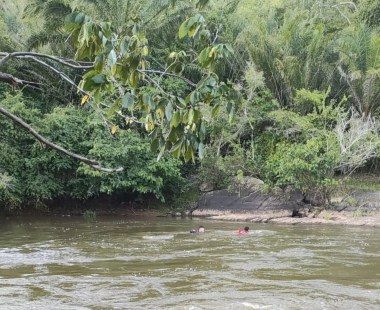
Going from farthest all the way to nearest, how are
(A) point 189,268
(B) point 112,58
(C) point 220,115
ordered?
(C) point 220,115
(A) point 189,268
(B) point 112,58

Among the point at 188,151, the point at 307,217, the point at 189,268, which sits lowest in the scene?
the point at 189,268

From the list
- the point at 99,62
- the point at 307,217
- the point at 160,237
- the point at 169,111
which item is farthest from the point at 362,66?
the point at 99,62

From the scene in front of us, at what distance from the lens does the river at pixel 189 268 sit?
809cm

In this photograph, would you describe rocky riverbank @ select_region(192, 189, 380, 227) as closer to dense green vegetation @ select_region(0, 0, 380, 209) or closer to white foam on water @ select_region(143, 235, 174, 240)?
dense green vegetation @ select_region(0, 0, 380, 209)

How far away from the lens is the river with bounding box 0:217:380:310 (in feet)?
26.6

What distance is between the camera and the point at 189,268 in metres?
10.5

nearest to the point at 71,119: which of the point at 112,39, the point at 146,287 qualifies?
the point at 146,287

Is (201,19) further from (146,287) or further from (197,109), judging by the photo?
(146,287)

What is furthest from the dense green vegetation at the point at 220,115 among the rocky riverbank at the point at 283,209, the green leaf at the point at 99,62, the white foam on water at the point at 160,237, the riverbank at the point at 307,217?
the green leaf at the point at 99,62

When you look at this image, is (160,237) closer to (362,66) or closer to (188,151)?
(362,66)

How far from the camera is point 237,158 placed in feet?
67.2

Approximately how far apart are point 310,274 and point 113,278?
348 cm

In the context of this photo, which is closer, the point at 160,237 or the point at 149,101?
the point at 149,101

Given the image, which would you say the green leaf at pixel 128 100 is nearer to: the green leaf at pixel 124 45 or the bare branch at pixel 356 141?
the green leaf at pixel 124 45
